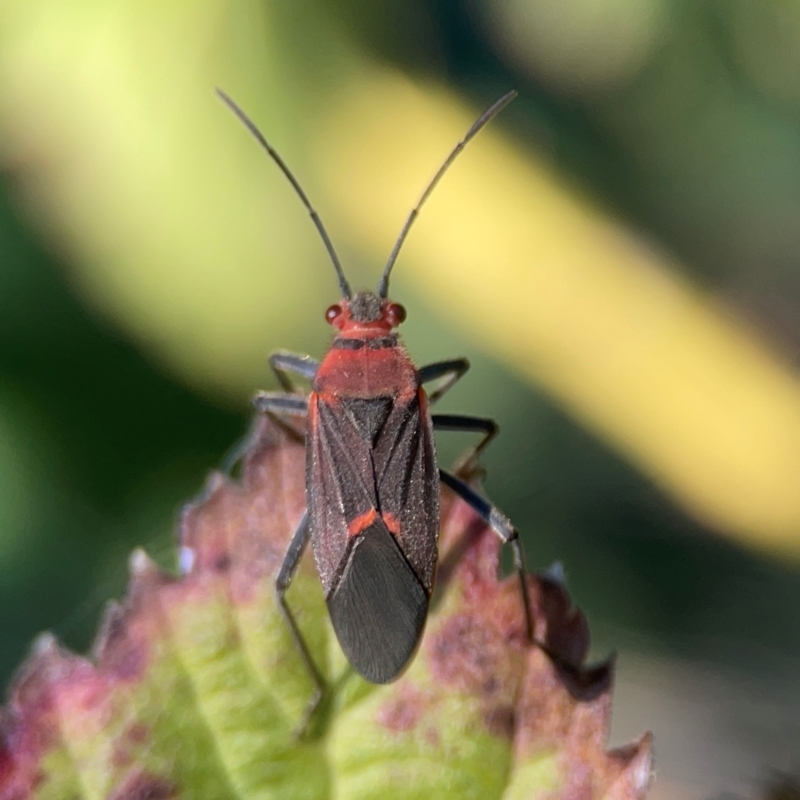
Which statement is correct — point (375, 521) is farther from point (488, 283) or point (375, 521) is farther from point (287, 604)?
point (488, 283)

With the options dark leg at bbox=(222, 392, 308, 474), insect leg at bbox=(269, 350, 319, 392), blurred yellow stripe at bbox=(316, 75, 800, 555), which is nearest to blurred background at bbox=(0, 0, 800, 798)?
blurred yellow stripe at bbox=(316, 75, 800, 555)

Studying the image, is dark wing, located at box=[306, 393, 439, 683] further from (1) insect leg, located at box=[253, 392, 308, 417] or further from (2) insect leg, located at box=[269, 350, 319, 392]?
(2) insect leg, located at box=[269, 350, 319, 392]

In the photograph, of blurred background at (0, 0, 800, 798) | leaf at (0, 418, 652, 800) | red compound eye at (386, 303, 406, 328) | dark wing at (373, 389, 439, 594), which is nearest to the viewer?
leaf at (0, 418, 652, 800)

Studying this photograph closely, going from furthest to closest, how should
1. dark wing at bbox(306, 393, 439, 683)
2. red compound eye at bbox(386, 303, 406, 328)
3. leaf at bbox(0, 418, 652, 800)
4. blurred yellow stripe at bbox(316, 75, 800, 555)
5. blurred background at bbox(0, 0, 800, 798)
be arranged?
blurred yellow stripe at bbox(316, 75, 800, 555) → blurred background at bbox(0, 0, 800, 798) → red compound eye at bbox(386, 303, 406, 328) → dark wing at bbox(306, 393, 439, 683) → leaf at bbox(0, 418, 652, 800)

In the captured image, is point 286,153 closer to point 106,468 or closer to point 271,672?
point 106,468

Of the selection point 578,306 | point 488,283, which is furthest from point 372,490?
point 578,306

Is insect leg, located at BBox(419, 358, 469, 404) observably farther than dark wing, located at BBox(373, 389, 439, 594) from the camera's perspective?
Yes

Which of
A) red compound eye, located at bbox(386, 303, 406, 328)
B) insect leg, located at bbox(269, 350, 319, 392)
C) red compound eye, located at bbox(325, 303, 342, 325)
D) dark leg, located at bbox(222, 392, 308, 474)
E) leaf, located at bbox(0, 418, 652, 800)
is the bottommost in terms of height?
leaf, located at bbox(0, 418, 652, 800)
